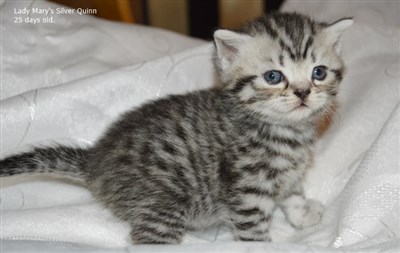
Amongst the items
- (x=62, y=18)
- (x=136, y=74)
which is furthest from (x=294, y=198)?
(x=62, y=18)

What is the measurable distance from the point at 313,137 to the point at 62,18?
38.0 inches

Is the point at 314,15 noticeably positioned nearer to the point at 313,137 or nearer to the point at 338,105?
the point at 338,105

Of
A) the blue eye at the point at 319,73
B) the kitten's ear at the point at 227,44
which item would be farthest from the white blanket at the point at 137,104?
the kitten's ear at the point at 227,44

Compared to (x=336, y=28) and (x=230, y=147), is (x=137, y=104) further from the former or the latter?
(x=336, y=28)

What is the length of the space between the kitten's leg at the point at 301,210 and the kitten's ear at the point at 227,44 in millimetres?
438

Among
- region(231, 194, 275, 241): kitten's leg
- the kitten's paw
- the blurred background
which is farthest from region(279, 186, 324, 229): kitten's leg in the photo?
the blurred background

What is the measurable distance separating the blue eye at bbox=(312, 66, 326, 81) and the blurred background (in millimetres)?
689

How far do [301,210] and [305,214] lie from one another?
2 centimetres

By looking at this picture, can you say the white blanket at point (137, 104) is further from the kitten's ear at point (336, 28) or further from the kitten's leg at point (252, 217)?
the kitten's ear at point (336, 28)

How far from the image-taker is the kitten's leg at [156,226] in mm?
1363

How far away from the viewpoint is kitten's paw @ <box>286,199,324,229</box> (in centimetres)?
147

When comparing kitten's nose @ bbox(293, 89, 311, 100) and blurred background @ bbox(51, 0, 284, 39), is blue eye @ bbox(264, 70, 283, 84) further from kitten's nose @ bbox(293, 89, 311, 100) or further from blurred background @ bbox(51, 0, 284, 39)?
blurred background @ bbox(51, 0, 284, 39)

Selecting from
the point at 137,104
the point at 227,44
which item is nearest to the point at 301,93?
the point at 227,44

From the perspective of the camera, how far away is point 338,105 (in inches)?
67.7
